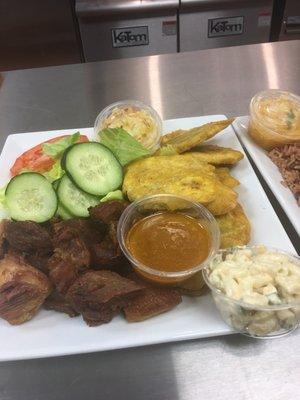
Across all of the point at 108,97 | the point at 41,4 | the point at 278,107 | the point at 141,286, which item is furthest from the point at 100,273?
the point at 41,4

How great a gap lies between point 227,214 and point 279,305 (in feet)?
2.32

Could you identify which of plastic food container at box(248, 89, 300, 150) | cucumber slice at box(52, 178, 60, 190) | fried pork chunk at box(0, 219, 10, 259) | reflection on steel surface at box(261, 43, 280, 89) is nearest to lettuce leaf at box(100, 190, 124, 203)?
cucumber slice at box(52, 178, 60, 190)

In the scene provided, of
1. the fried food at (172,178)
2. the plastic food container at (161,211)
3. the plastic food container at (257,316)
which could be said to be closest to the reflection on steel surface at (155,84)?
the fried food at (172,178)

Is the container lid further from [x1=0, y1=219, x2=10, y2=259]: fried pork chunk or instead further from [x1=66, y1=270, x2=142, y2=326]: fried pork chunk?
[x1=0, y1=219, x2=10, y2=259]: fried pork chunk

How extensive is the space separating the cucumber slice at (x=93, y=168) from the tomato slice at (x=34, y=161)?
37 centimetres

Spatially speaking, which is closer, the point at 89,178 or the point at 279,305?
the point at 279,305

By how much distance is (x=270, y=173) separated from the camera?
2617 millimetres

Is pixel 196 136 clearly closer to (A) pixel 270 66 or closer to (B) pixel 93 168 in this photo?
(B) pixel 93 168

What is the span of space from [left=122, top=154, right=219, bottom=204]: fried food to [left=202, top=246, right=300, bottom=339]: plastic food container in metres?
0.47

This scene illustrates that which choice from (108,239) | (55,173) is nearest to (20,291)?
(108,239)

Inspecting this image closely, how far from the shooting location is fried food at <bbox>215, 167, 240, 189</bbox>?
2457 millimetres

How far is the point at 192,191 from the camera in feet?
7.24

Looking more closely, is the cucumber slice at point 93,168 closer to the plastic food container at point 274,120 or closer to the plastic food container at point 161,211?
the plastic food container at point 161,211

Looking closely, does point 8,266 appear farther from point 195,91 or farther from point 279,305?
point 195,91
